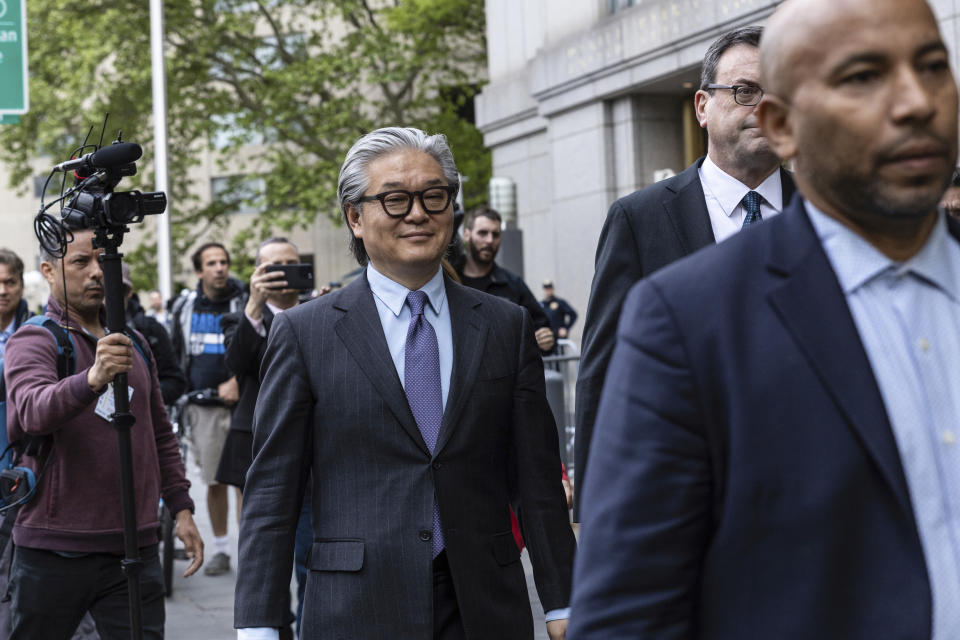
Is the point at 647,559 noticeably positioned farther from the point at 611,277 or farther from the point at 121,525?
the point at 121,525

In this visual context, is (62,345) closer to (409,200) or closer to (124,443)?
(124,443)

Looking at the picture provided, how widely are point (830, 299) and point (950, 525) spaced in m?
0.31

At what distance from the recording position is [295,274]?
6.61 meters

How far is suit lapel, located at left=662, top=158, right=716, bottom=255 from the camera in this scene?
3467 mm

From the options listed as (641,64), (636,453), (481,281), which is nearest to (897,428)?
(636,453)

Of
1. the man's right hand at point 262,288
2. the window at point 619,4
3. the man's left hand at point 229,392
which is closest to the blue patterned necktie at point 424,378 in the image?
the man's right hand at point 262,288

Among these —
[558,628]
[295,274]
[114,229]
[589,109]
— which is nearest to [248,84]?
[589,109]

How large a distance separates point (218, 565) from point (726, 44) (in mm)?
6560

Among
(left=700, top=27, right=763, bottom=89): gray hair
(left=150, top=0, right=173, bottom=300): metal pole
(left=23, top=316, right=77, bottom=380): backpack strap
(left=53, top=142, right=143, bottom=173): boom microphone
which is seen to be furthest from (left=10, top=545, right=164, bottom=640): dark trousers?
(left=150, top=0, right=173, bottom=300): metal pole

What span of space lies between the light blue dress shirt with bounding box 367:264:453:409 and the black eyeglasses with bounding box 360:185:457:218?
190mm

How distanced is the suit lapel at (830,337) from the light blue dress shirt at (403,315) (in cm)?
184

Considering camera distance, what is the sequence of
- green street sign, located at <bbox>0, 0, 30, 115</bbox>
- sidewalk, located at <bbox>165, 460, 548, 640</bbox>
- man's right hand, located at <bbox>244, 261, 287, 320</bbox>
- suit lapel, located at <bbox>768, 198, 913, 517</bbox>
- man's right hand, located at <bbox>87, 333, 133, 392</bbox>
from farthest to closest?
green street sign, located at <bbox>0, 0, 30, 115</bbox>, sidewalk, located at <bbox>165, 460, 548, 640</bbox>, man's right hand, located at <bbox>244, 261, 287, 320</bbox>, man's right hand, located at <bbox>87, 333, 133, 392</bbox>, suit lapel, located at <bbox>768, 198, 913, 517</bbox>

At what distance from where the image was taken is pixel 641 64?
1667cm

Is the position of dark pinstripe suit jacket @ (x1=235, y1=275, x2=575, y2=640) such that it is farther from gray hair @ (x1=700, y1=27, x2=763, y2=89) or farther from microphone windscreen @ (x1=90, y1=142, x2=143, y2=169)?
microphone windscreen @ (x1=90, y1=142, x2=143, y2=169)
